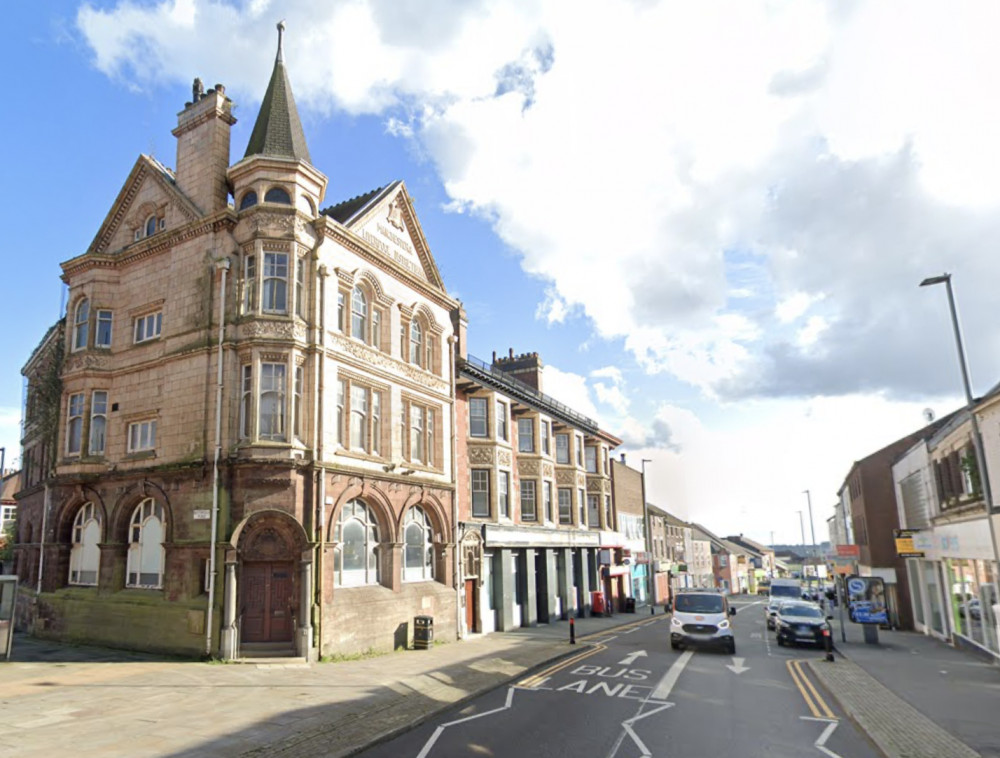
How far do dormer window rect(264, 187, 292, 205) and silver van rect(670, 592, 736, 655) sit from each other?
18.8m

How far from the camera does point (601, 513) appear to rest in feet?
145

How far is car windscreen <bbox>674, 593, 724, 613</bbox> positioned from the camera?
22828 mm

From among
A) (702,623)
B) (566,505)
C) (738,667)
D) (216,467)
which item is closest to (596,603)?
(566,505)

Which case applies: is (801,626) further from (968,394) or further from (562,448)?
(562,448)

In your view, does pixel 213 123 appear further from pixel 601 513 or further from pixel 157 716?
pixel 601 513

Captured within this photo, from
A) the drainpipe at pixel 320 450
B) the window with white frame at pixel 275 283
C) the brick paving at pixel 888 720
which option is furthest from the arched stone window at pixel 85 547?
the brick paving at pixel 888 720

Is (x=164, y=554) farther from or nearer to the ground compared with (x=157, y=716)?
farther from the ground

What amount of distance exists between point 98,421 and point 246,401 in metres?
7.29

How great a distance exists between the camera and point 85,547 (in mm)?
22938

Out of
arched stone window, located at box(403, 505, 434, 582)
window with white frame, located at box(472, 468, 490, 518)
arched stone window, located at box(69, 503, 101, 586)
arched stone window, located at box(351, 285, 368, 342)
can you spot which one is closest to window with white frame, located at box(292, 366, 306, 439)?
arched stone window, located at box(351, 285, 368, 342)

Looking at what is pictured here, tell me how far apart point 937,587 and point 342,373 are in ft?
85.6

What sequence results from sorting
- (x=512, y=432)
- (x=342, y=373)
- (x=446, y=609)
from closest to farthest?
(x=342, y=373)
(x=446, y=609)
(x=512, y=432)

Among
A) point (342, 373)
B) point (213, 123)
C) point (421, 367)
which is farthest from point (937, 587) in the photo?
point (213, 123)

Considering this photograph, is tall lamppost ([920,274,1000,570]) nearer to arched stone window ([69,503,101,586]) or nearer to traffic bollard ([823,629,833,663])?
traffic bollard ([823,629,833,663])
